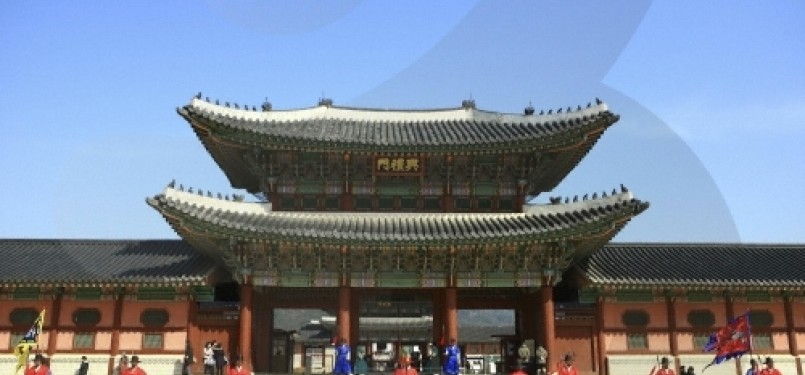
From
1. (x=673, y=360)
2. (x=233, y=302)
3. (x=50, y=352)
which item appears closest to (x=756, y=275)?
(x=673, y=360)

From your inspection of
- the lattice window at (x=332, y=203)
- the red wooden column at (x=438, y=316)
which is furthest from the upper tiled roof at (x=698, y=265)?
the lattice window at (x=332, y=203)

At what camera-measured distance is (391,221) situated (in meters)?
26.7

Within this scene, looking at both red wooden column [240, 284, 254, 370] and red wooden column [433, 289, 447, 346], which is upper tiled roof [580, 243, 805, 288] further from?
red wooden column [240, 284, 254, 370]

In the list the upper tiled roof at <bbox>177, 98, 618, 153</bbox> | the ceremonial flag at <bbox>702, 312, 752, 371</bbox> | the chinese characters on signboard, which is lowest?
the ceremonial flag at <bbox>702, 312, 752, 371</bbox>

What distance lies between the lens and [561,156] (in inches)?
1088

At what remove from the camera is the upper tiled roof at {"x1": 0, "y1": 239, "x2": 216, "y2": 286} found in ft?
82.9

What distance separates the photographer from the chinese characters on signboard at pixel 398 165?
27203 mm

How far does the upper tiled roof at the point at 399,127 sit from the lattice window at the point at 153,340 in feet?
23.5

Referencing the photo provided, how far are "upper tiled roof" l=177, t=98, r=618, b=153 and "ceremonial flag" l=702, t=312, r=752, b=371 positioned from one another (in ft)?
27.0

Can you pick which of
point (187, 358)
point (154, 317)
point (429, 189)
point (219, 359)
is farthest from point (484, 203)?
point (154, 317)

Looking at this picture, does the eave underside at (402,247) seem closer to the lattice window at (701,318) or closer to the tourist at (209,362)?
the tourist at (209,362)

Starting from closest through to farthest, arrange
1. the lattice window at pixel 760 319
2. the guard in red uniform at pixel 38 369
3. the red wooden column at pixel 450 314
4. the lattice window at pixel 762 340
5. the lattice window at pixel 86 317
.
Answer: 1. the guard in red uniform at pixel 38 369
2. the red wooden column at pixel 450 314
3. the lattice window at pixel 86 317
4. the lattice window at pixel 762 340
5. the lattice window at pixel 760 319

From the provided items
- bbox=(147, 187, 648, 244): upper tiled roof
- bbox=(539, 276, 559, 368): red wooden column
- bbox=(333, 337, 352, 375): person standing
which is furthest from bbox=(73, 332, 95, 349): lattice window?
bbox=(539, 276, 559, 368): red wooden column

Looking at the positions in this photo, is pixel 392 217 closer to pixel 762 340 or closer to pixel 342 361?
pixel 342 361
